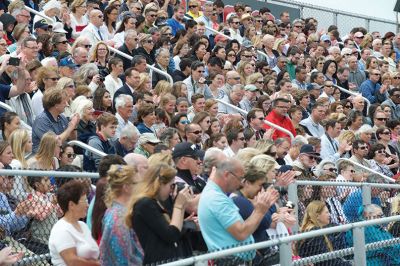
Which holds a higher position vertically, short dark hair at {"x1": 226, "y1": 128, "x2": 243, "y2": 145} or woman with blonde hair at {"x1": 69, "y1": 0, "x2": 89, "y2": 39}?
short dark hair at {"x1": 226, "y1": 128, "x2": 243, "y2": 145}

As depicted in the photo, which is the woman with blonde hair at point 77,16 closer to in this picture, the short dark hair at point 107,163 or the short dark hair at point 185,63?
the short dark hair at point 185,63

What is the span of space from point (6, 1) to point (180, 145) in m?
9.76

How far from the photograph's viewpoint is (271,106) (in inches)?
706

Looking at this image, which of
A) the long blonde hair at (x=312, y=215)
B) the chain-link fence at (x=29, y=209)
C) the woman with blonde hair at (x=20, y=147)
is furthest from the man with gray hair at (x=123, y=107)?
the chain-link fence at (x=29, y=209)

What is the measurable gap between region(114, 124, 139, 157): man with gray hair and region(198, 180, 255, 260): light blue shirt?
3926 millimetres

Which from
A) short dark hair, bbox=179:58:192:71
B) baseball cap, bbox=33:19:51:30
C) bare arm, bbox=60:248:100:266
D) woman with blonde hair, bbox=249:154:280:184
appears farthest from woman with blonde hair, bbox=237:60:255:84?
bare arm, bbox=60:248:100:266

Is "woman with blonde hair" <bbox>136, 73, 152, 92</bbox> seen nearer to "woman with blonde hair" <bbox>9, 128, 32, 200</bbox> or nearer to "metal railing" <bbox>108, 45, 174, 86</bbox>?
"metal railing" <bbox>108, 45, 174, 86</bbox>

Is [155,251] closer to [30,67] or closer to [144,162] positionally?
[144,162]

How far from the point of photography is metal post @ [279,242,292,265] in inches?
340

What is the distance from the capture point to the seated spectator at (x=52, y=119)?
42.0ft

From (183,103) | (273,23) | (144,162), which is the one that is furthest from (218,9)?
(144,162)

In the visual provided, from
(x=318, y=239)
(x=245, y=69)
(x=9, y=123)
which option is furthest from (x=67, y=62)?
(x=318, y=239)

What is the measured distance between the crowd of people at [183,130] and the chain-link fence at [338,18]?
2.55 m

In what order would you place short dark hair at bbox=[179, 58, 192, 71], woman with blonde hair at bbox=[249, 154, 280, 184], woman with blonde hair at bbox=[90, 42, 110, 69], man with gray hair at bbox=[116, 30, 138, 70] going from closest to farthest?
woman with blonde hair at bbox=[249, 154, 280, 184]
woman with blonde hair at bbox=[90, 42, 110, 69]
man with gray hair at bbox=[116, 30, 138, 70]
short dark hair at bbox=[179, 58, 192, 71]
